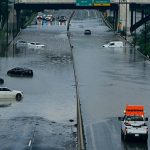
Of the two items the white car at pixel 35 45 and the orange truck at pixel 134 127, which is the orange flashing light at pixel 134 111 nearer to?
the orange truck at pixel 134 127

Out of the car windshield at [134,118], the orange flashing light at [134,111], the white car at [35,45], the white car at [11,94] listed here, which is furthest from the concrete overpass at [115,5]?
the car windshield at [134,118]

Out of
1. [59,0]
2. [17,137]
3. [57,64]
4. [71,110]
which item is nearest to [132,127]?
[17,137]

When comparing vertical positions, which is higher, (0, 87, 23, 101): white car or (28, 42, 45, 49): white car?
(0, 87, 23, 101): white car

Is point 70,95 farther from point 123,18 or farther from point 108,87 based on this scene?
point 123,18

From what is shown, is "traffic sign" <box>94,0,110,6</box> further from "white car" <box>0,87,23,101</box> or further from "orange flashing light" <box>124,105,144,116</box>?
"orange flashing light" <box>124,105,144,116</box>

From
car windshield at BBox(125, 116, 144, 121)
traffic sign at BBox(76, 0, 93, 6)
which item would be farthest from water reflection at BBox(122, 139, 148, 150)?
traffic sign at BBox(76, 0, 93, 6)

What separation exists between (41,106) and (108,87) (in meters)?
10.6

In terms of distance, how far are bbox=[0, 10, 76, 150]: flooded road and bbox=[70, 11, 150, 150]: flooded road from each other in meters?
0.98

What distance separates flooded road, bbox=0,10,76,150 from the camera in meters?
33.6

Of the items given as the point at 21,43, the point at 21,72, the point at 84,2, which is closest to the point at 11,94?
the point at 21,72

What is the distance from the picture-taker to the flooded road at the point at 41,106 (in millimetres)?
33559

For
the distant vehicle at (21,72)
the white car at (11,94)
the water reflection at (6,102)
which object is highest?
the white car at (11,94)

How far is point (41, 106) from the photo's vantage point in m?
44.2

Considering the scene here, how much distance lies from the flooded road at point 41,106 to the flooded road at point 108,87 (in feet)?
3.22
